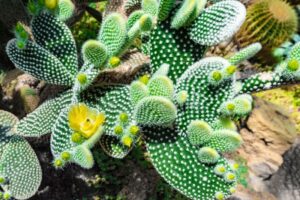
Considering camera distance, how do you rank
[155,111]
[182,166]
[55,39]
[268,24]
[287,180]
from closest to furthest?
[155,111] → [182,166] → [55,39] → [287,180] → [268,24]

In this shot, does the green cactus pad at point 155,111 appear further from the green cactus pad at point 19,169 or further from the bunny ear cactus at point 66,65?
the green cactus pad at point 19,169

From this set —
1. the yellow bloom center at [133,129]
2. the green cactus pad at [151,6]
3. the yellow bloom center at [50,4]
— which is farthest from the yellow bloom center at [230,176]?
the yellow bloom center at [50,4]

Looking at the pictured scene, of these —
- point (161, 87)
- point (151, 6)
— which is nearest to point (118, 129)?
point (161, 87)

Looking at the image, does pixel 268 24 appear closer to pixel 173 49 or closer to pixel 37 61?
pixel 173 49

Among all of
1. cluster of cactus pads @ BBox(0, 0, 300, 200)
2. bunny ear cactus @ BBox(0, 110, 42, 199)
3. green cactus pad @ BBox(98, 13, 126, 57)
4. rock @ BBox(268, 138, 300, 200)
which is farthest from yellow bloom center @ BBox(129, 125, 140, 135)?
rock @ BBox(268, 138, 300, 200)

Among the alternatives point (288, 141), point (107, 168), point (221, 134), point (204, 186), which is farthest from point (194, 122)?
point (288, 141)

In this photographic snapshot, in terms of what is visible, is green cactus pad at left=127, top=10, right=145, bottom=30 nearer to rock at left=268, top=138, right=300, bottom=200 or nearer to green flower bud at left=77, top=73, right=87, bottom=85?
green flower bud at left=77, top=73, right=87, bottom=85
